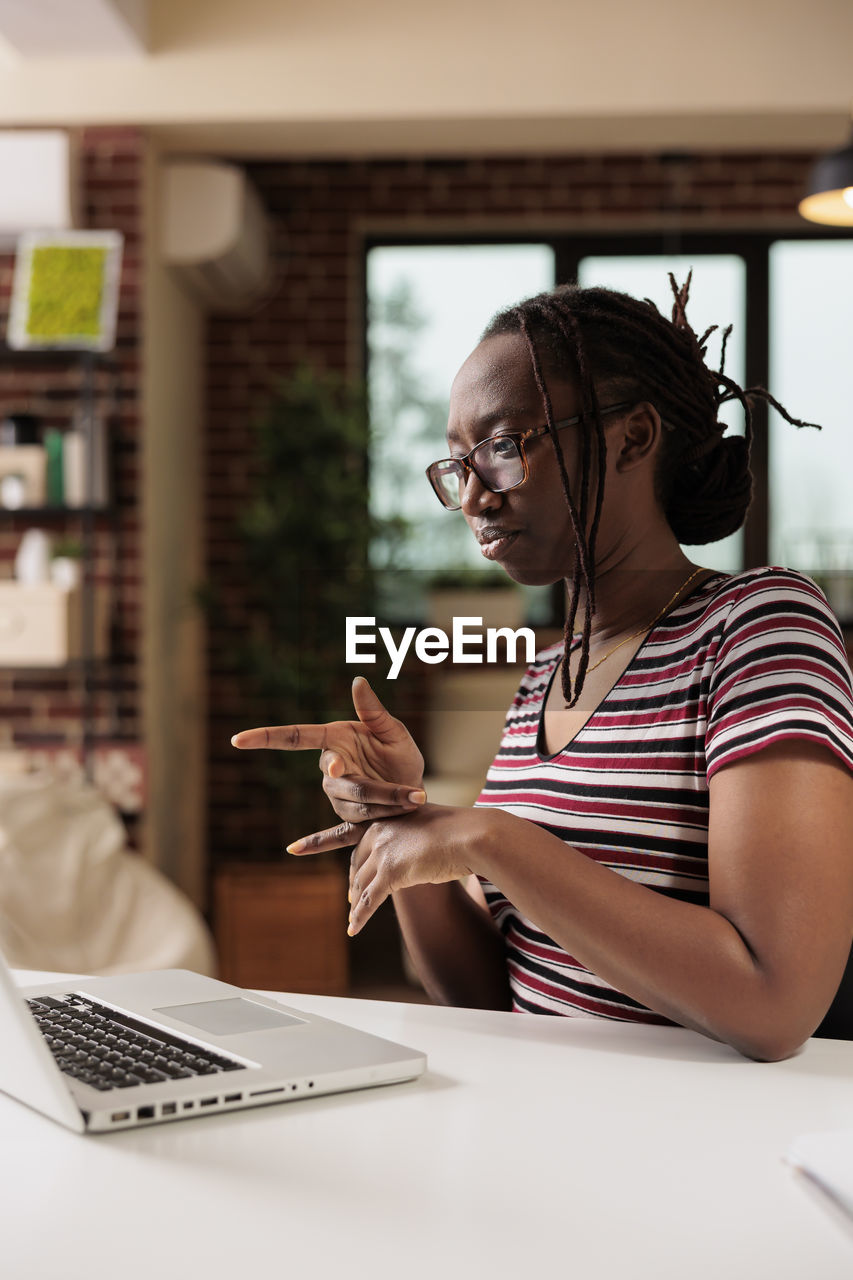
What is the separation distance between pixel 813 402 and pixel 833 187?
2023 mm

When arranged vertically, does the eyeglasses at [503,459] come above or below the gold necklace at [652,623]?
above

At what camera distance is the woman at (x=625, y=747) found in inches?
37.7

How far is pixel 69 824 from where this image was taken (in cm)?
321

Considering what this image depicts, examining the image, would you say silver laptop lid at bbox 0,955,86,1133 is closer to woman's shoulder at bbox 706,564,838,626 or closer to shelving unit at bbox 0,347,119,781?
woman's shoulder at bbox 706,564,838,626

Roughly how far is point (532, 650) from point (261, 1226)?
642 millimetres

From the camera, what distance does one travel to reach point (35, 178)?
3592mm

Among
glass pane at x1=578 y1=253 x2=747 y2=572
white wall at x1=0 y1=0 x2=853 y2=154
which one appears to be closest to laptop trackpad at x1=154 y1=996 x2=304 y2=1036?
white wall at x1=0 y1=0 x2=853 y2=154

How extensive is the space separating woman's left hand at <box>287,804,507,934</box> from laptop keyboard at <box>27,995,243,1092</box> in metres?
0.17

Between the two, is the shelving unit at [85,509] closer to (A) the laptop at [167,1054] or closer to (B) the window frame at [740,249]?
(B) the window frame at [740,249]

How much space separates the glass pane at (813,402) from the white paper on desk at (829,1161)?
4243 mm

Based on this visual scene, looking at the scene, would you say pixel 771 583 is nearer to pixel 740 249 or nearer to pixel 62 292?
pixel 62 292

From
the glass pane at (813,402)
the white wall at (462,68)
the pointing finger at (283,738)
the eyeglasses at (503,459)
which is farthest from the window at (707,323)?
the pointing finger at (283,738)

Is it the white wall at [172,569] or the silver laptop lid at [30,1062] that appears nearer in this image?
the silver laptop lid at [30,1062]

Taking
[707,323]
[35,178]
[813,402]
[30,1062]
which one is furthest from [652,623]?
[813,402]
